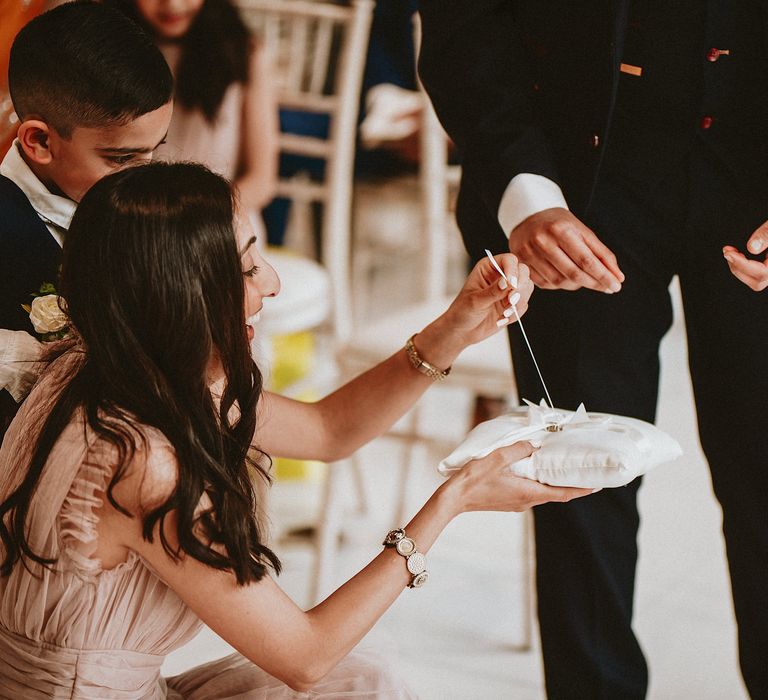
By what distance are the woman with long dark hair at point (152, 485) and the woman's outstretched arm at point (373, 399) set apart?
19 cm

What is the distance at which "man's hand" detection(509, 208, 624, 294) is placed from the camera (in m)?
1.11

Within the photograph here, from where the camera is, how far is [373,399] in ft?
4.27

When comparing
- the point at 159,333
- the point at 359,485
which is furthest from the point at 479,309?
the point at 359,485

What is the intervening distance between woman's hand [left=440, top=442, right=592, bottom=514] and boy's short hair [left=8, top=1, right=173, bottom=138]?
1.79 feet

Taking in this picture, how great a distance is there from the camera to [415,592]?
2125 mm

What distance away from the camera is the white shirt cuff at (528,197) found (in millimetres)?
1169

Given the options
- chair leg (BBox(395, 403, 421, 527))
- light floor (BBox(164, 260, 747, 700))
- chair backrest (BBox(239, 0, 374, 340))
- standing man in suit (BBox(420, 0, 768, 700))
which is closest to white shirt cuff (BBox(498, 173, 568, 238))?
standing man in suit (BBox(420, 0, 768, 700))

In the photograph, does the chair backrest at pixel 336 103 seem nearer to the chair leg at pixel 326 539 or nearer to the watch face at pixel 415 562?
the chair leg at pixel 326 539

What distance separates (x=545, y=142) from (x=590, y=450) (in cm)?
40

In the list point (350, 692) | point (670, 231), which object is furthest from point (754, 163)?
point (350, 692)

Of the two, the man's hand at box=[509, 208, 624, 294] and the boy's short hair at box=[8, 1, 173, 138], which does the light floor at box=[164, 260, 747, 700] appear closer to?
the man's hand at box=[509, 208, 624, 294]

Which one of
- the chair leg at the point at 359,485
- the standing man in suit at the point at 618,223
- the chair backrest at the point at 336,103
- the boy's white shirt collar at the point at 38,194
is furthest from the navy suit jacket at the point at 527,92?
the chair leg at the point at 359,485

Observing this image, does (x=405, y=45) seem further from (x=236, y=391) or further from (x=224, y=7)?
(x=236, y=391)

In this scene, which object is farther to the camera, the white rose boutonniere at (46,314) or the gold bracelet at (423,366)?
the gold bracelet at (423,366)
